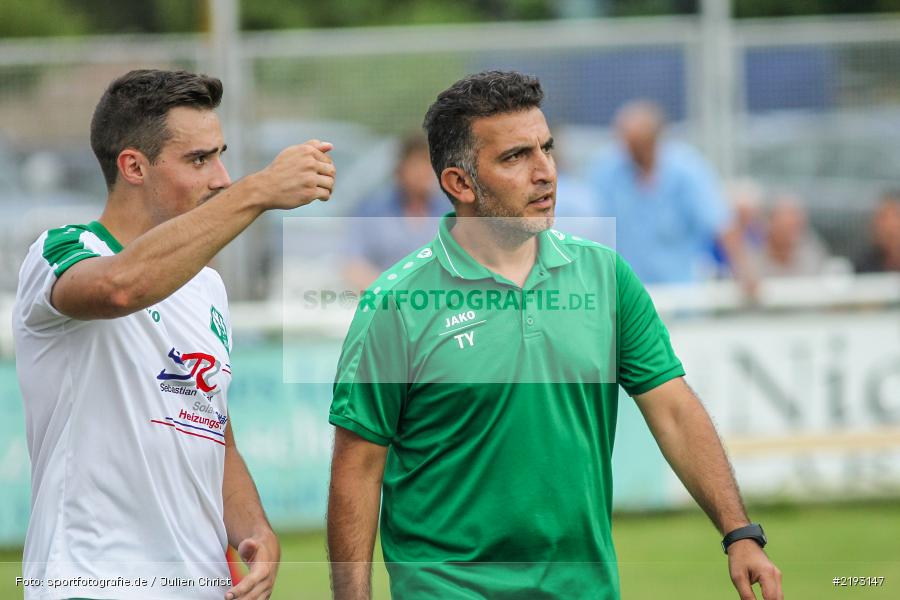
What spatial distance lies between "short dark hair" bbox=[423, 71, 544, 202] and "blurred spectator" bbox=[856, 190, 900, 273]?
6602mm

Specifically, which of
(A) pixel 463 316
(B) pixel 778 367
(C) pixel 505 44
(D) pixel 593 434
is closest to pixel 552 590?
(D) pixel 593 434

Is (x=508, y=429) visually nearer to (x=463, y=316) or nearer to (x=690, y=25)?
(x=463, y=316)

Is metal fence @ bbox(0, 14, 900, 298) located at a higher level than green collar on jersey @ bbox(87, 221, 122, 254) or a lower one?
higher

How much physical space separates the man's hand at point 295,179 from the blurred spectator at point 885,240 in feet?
24.0

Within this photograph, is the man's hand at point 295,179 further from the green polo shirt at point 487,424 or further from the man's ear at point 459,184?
the man's ear at point 459,184

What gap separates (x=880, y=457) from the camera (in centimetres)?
917

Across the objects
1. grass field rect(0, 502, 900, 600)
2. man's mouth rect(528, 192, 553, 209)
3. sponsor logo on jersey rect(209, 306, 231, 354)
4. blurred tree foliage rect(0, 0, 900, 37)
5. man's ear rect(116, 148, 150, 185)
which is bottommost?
grass field rect(0, 502, 900, 600)

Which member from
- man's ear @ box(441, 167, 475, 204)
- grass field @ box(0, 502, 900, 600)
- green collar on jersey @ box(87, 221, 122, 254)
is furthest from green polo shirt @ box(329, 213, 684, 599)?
grass field @ box(0, 502, 900, 600)

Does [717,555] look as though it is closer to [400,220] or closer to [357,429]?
[400,220]

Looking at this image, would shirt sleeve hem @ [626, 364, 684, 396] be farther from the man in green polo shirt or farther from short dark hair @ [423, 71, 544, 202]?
short dark hair @ [423, 71, 544, 202]

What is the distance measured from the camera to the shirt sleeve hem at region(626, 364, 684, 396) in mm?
4035

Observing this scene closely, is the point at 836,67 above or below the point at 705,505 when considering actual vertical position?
above

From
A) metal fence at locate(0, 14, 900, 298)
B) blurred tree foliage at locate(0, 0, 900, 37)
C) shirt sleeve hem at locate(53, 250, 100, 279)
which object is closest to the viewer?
shirt sleeve hem at locate(53, 250, 100, 279)

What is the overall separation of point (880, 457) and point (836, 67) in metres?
2.90
